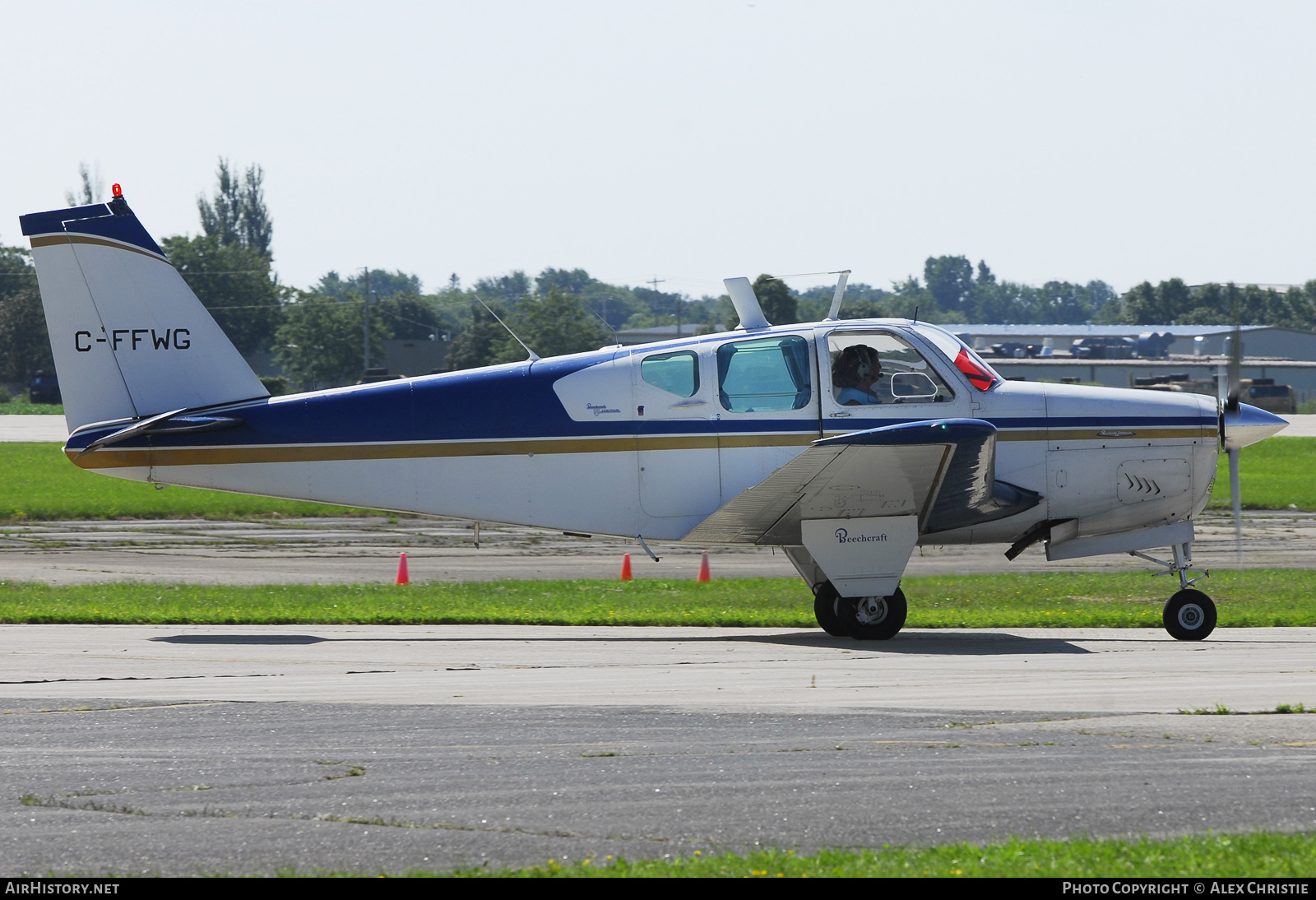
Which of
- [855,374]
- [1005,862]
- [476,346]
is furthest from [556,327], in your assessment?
[1005,862]

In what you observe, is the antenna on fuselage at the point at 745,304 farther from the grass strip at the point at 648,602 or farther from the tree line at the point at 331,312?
the tree line at the point at 331,312

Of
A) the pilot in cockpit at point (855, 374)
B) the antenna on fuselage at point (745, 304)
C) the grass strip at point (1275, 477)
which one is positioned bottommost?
the grass strip at point (1275, 477)

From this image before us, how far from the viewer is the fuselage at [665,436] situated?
10930 mm

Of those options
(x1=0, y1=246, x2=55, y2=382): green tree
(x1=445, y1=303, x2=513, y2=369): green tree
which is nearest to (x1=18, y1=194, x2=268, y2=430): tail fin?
(x1=445, y1=303, x2=513, y2=369): green tree

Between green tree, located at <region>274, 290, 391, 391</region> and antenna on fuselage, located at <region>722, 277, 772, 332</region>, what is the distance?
220 ft

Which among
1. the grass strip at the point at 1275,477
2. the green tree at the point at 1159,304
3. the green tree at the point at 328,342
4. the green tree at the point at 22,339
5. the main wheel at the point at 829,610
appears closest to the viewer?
the main wheel at the point at 829,610

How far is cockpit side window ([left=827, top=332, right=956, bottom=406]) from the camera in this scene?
1090cm

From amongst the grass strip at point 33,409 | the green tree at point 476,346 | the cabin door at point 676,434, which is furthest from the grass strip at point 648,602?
the green tree at point 476,346

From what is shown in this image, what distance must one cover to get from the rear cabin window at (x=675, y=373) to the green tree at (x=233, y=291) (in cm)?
8621

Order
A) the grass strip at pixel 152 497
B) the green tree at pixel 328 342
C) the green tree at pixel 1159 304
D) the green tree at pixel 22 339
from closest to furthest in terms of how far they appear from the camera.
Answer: the grass strip at pixel 152 497 → the green tree at pixel 328 342 → the green tree at pixel 22 339 → the green tree at pixel 1159 304

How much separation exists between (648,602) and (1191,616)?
229 inches
